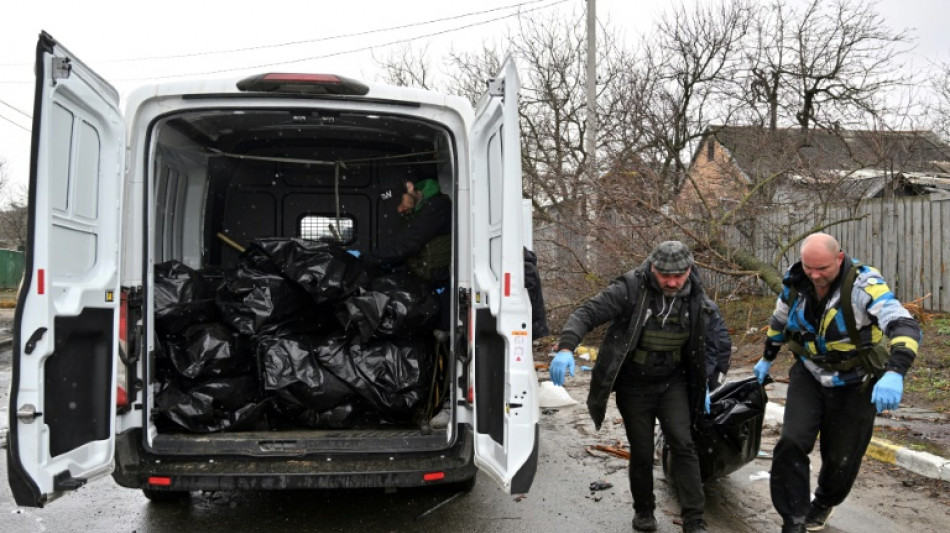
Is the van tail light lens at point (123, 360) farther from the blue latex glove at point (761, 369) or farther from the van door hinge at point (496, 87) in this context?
the blue latex glove at point (761, 369)

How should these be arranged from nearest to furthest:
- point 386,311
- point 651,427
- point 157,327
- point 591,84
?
point 651,427, point 157,327, point 386,311, point 591,84

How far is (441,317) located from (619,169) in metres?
6.46

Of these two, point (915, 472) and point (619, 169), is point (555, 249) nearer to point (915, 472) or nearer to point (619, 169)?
point (619, 169)

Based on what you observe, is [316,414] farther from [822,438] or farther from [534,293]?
[822,438]

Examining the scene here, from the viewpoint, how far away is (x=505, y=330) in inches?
130

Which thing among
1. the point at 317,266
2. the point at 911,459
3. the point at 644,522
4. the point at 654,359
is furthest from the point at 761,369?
the point at 317,266

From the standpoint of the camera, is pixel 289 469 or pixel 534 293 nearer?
pixel 289 469

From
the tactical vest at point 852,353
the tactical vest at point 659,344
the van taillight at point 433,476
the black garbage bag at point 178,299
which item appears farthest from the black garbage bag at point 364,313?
the tactical vest at point 852,353

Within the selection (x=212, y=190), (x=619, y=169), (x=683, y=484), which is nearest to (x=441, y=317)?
(x=683, y=484)

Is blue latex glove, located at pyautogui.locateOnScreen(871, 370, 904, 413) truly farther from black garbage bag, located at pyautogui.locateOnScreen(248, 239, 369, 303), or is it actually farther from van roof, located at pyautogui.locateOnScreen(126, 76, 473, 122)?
black garbage bag, located at pyautogui.locateOnScreen(248, 239, 369, 303)

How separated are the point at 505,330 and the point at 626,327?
0.97 meters

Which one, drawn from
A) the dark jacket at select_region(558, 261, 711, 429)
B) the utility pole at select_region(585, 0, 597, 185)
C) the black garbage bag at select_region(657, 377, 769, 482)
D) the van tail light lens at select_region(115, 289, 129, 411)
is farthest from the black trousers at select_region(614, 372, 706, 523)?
the utility pole at select_region(585, 0, 597, 185)

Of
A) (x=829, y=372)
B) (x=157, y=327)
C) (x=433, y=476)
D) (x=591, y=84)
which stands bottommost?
(x=433, y=476)

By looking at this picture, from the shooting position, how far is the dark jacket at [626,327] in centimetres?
388
